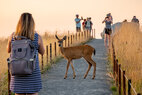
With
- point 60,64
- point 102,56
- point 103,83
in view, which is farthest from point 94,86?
point 102,56

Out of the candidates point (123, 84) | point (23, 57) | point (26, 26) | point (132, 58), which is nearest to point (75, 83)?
point (132, 58)

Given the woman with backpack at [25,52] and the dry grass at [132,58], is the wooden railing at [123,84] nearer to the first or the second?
the dry grass at [132,58]

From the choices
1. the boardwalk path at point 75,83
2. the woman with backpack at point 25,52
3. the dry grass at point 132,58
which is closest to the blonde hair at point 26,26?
the woman with backpack at point 25,52

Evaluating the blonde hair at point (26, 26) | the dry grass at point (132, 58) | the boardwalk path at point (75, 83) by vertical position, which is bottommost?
the boardwalk path at point (75, 83)

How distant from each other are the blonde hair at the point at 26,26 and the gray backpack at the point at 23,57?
8 cm

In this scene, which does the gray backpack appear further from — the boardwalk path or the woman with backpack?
the boardwalk path

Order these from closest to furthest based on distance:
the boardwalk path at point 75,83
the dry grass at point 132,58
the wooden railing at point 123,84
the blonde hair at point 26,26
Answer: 1. the blonde hair at point 26,26
2. the wooden railing at point 123,84
3. the boardwalk path at point 75,83
4. the dry grass at point 132,58

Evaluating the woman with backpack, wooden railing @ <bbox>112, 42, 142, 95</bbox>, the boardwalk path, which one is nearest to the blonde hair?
the woman with backpack

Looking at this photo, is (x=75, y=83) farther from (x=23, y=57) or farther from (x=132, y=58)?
(x=23, y=57)

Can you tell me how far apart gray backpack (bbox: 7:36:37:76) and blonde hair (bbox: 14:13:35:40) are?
0.08 metres

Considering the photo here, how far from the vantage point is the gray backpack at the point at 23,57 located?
4.87 metres

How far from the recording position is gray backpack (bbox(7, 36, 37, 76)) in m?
4.87

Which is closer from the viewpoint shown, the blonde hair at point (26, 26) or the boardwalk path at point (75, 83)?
the blonde hair at point (26, 26)

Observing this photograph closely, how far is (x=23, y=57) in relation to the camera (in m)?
4.88
